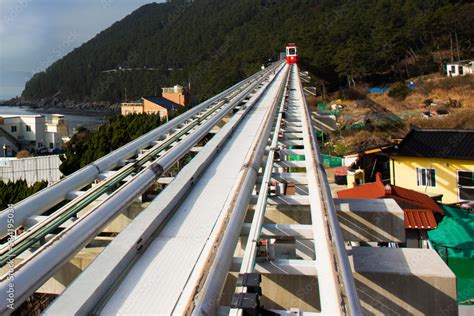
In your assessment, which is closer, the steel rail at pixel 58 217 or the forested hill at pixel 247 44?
the steel rail at pixel 58 217

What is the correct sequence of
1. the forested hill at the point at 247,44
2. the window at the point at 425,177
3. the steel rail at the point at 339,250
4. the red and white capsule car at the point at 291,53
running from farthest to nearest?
the forested hill at the point at 247,44, the red and white capsule car at the point at 291,53, the window at the point at 425,177, the steel rail at the point at 339,250

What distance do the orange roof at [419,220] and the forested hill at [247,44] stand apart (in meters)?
29.4

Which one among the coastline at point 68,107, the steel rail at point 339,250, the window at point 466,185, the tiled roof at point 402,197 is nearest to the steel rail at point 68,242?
the steel rail at point 339,250

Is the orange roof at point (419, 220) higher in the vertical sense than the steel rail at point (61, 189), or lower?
lower

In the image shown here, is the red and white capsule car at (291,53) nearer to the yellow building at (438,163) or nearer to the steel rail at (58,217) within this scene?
the yellow building at (438,163)

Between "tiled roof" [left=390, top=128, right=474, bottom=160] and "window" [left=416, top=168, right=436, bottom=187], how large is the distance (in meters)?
0.42

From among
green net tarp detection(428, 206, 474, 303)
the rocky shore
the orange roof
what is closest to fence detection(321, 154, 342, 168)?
green net tarp detection(428, 206, 474, 303)

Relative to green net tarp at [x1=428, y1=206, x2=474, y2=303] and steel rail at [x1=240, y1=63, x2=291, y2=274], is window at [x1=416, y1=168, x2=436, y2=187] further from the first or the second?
steel rail at [x1=240, y1=63, x2=291, y2=274]

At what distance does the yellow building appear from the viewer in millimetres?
10516

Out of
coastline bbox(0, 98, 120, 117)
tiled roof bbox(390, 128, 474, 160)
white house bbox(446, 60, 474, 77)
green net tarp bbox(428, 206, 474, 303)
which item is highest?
coastline bbox(0, 98, 120, 117)

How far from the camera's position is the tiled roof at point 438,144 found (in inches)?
416

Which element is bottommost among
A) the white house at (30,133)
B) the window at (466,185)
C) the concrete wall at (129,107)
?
the window at (466,185)

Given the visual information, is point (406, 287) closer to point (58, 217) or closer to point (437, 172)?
point (58, 217)

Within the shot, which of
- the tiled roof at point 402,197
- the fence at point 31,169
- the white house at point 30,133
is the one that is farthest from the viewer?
the white house at point 30,133
